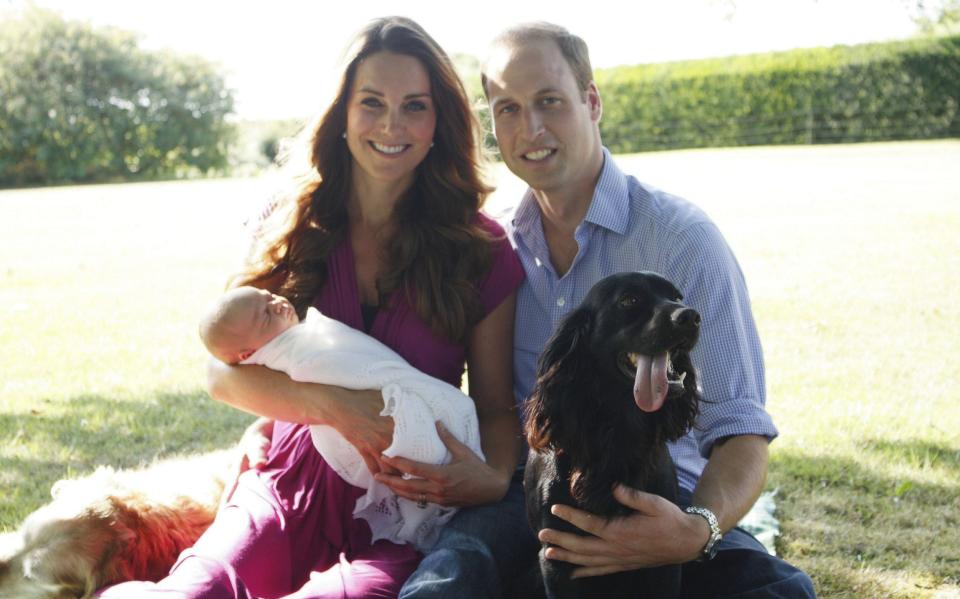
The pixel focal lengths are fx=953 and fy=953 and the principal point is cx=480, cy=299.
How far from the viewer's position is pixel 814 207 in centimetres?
1656

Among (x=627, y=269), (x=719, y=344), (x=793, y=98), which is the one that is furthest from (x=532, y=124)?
(x=793, y=98)

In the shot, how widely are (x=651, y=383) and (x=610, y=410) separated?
0.66 feet

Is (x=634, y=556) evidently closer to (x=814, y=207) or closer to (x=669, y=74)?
(x=814, y=207)

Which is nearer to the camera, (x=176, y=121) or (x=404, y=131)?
(x=404, y=131)

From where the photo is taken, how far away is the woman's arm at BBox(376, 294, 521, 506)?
124 inches

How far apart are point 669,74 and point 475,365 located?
29.5 metres

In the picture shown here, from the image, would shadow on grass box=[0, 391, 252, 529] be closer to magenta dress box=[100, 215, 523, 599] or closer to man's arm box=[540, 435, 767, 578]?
magenta dress box=[100, 215, 523, 599]

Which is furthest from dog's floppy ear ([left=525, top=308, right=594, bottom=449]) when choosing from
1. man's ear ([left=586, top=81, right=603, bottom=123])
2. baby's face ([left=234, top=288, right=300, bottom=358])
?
man's ear ([left=586, top=81, right=603, bottom=123])

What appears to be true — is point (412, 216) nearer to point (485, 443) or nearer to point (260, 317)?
point (260, 317)

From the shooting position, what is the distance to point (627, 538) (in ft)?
8.68

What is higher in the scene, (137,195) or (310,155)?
(310,155)

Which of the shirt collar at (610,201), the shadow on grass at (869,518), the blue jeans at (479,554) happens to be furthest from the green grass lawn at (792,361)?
the blue jeans at (479,554)

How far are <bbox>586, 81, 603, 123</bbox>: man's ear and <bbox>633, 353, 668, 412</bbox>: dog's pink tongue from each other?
144 cm

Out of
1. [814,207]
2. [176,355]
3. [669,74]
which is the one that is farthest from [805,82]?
[176,355]
